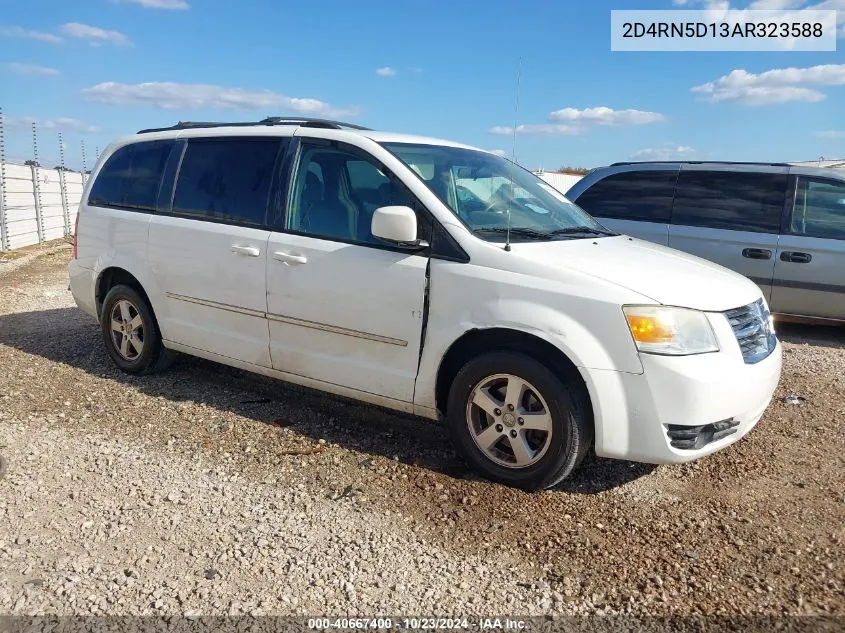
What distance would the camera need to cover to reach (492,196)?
4266 millimetres

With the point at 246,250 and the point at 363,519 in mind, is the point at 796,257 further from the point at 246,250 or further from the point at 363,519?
the point at 363,519

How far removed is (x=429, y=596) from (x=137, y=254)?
12.0ft

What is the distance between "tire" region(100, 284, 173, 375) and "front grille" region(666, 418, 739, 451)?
3.81 m

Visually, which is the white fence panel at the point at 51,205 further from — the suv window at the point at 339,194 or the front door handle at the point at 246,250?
the suv window at the point at 339,194

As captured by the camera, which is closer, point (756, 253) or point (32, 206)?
point (756, 253)

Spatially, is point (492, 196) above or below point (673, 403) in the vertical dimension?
above


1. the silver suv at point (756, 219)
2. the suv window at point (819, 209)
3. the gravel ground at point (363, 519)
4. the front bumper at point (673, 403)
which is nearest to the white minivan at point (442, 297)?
the front bumper at point (673, 403)

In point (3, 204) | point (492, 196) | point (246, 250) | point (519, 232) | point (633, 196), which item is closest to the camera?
point (519, 232)

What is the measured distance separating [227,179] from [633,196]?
15.9 feet

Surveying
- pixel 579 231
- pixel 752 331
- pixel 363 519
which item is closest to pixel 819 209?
pixel 579 231

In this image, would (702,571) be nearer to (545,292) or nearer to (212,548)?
(545,292)

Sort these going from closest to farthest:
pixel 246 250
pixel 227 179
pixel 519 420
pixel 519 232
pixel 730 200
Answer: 1. pixel 519 420
2. pixel 519 232
3. pixel 246 250
4. pixel 227 179
5. pixel 730 200

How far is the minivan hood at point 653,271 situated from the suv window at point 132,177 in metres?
3.06

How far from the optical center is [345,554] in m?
3.07
